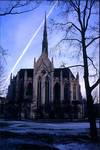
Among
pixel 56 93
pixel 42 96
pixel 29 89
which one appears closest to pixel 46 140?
pixel 42 96

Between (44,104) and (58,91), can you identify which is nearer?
(44,104)

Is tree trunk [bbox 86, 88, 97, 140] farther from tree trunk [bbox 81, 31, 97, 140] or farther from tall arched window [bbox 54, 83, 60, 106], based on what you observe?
tall arched window [bbox 54, 83, 60, 106]

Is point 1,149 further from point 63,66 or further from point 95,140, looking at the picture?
point 63,66

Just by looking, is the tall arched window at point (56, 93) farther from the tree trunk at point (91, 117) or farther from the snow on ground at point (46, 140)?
the tree trunk at point (91, 117)

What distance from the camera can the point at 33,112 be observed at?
234ft

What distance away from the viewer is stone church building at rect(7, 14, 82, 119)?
216 feet

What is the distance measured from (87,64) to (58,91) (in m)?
66.4

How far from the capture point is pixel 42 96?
77.1 meters

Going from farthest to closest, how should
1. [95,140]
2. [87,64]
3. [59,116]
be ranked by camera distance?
1. [59,116]
2. [87,64]
3. [95,140]

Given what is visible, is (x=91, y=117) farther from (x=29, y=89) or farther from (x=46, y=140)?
(x=29, y=89)

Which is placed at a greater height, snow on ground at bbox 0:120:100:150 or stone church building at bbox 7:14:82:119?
stone church building at bbox 7:14:82:119

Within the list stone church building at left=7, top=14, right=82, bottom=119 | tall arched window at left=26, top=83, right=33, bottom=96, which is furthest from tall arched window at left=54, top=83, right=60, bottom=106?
tall arched window at left=26, top=83, right=33, bottom=96

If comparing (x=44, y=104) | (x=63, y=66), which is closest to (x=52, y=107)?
(x=44, y=104)

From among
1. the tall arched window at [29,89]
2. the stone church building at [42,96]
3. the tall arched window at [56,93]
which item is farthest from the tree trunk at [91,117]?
the tall arched window at [29,89]
